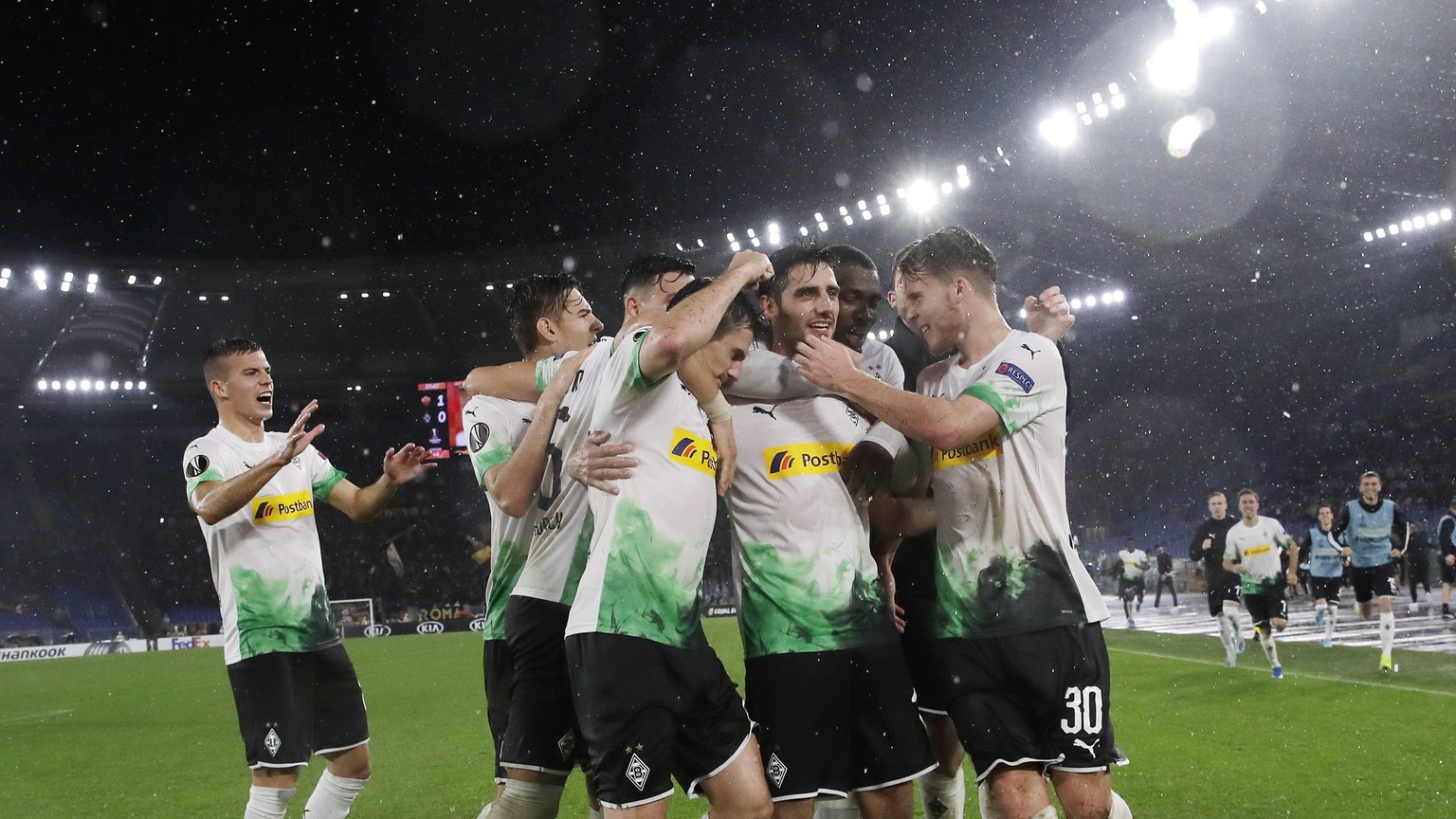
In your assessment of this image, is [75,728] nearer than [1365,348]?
Yes

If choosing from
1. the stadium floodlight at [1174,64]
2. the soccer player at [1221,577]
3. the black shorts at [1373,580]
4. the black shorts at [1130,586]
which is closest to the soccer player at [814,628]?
the soccer player at [1221,577]

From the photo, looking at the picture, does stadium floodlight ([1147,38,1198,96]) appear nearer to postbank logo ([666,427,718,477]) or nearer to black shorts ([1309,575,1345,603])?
black shorts ([1309,575,1345,603])

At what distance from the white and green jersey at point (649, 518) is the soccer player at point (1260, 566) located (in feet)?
37.8

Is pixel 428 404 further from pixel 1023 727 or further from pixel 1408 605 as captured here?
pixel 1023 727

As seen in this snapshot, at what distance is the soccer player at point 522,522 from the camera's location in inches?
160

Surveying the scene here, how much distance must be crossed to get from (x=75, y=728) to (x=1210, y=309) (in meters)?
35.8

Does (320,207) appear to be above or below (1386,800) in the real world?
above

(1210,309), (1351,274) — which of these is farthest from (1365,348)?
(1210,309)

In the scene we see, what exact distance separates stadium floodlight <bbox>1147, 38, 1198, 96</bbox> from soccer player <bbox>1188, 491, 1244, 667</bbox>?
1227 centimetres

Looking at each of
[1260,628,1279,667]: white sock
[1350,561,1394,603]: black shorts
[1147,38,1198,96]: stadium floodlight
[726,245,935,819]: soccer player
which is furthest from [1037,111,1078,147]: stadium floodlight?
[726,245,935,819]: soccer player

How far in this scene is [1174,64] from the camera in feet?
77.3

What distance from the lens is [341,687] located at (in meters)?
5.75

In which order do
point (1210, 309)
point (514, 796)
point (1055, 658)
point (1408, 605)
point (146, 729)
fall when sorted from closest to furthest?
point (1055, 658)
point (514, 796)
point (146, 729)
point (1408, 605)
point (1210, 309)

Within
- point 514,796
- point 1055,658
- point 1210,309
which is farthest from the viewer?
point 1210,309
